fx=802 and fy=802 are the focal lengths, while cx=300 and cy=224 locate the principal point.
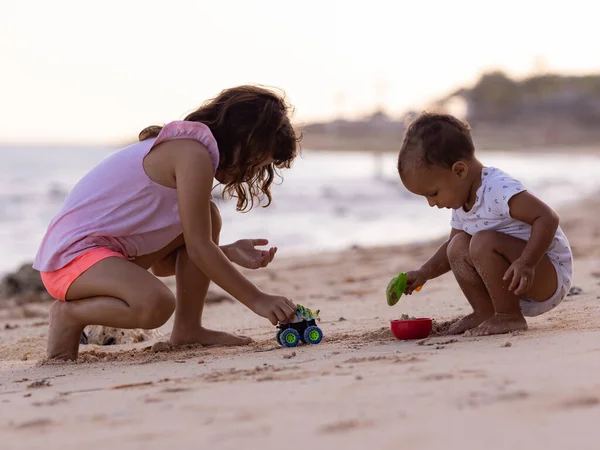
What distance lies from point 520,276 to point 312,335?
774mm

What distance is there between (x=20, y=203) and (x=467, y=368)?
53.6 ft

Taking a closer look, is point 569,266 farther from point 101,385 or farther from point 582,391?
point 101,385

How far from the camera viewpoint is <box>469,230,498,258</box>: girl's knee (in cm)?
279

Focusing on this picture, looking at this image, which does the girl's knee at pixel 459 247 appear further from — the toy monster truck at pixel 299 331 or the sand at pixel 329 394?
the toy monster truck at pixel 299 331

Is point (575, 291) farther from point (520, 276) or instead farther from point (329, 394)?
point (329, 394)

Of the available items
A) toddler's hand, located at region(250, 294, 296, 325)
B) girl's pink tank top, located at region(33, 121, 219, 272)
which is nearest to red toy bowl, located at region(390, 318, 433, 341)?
toddler's hand, located at region(250, 294, 296, 325)

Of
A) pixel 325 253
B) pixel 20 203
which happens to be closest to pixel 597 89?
pixel 20 203

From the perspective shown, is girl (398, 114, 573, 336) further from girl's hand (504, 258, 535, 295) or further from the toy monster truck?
the toy monster truck

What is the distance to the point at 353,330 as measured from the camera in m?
3.35

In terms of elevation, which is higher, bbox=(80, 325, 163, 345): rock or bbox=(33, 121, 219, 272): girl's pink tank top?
bbox=(33, 121, 219, 272): girl's pink tank top

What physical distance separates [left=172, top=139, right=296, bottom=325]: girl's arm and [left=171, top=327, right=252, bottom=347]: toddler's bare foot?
14.7 inches

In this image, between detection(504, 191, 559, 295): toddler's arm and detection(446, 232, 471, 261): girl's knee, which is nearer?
detection(504, 191, 559, 295): toddler's arm

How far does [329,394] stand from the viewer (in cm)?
185

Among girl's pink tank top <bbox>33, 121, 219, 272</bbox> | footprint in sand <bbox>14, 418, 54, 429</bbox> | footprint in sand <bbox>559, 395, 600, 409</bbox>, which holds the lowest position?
footprint in sand <bbox>14, 418, 54, 429</bbox>
